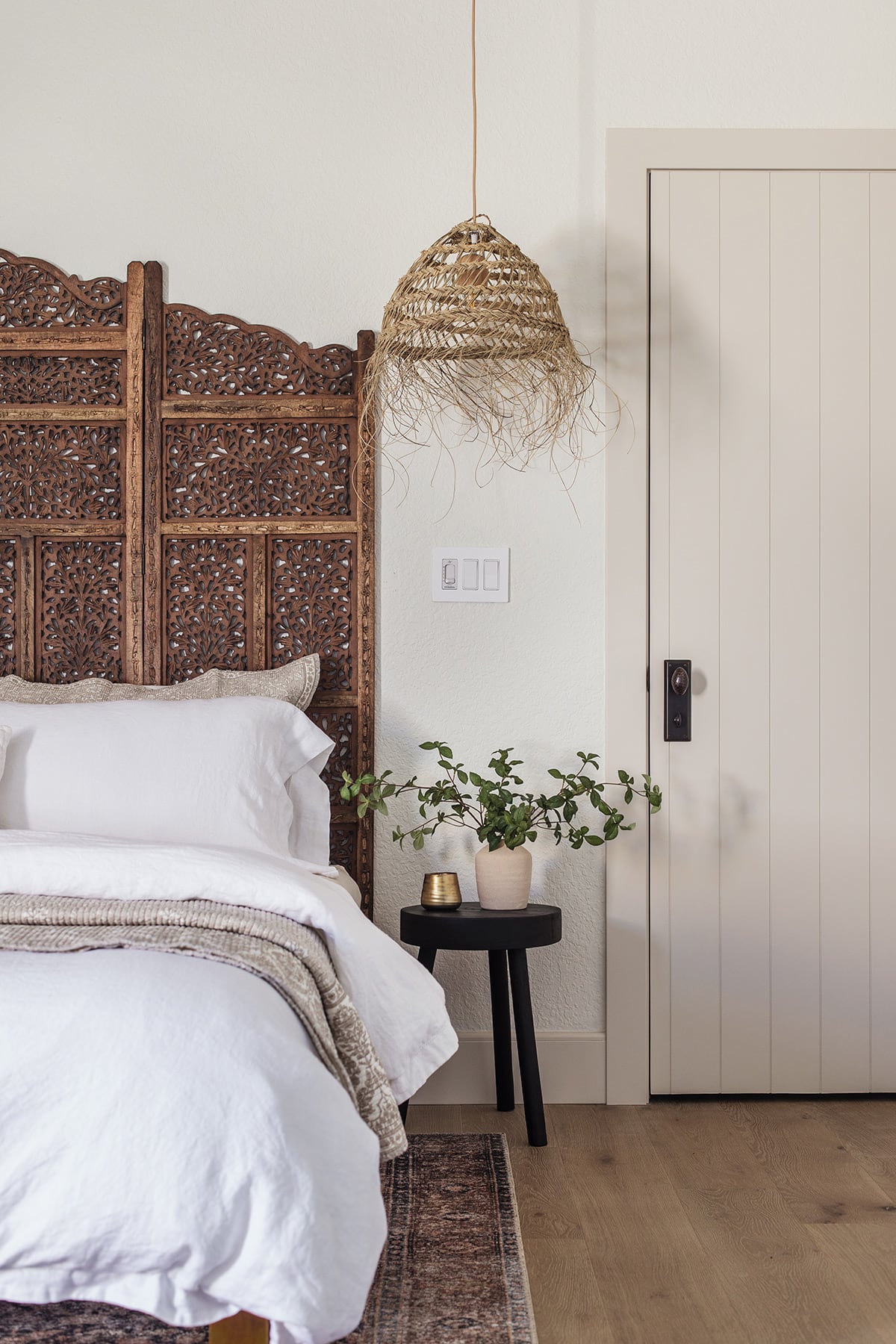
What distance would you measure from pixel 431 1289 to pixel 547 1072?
0.91 m

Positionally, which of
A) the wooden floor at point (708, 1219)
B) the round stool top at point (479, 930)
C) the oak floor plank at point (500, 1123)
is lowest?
the oak floor plank at point (500, 1123)

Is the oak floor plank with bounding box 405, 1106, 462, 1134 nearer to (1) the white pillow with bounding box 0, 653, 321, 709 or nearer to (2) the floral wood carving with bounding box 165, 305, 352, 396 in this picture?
(1) the white pillow with bounding box 0, 653, 321, 709

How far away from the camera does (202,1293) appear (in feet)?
3.76

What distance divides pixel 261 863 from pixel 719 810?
1.27 metres

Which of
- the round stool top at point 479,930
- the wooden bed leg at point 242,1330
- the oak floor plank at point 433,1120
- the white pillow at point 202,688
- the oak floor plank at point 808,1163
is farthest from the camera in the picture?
the white pillow at point 202,688

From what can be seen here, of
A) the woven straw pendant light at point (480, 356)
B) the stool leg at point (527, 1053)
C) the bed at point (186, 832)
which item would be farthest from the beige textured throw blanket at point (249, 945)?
the woven straw pendant light at point (480, 356)

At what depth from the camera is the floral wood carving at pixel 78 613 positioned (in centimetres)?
250

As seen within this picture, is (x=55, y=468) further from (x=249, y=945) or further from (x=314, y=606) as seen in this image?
(x=249, y=945)

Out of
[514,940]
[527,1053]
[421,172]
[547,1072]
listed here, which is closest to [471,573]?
[514,940]

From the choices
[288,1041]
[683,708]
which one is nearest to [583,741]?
[683,708]

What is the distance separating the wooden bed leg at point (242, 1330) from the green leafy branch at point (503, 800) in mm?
1132

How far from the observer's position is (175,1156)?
1.11 m

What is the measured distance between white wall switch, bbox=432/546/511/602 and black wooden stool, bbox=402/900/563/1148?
73 cm

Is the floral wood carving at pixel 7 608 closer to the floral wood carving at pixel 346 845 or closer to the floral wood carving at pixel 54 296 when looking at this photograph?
the floral wood carving at pixel 54 296
